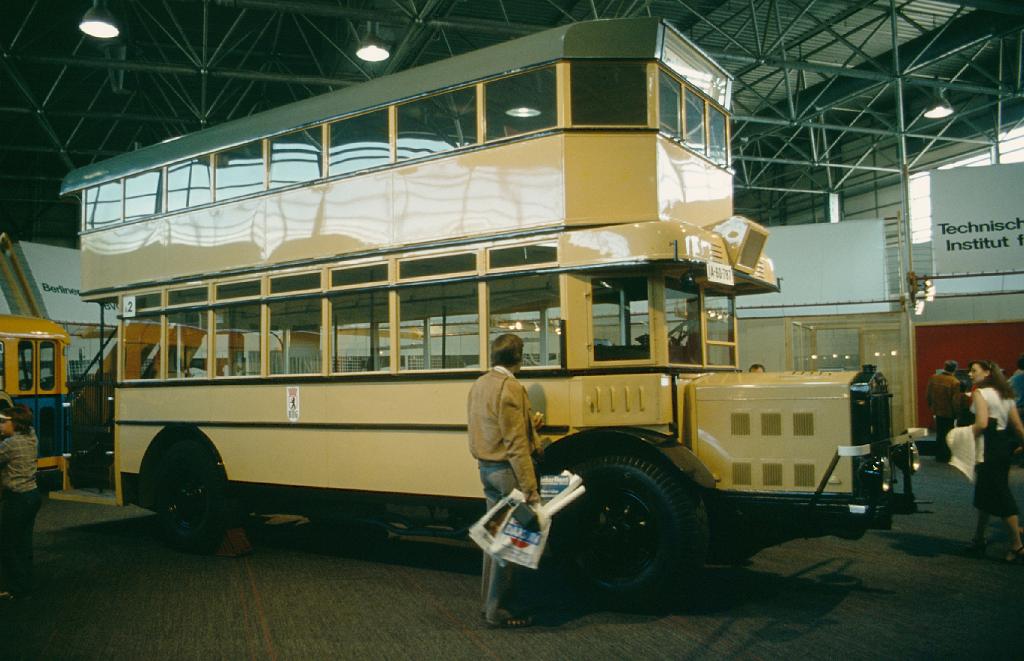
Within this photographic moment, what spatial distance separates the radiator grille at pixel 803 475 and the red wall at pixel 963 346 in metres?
14.0

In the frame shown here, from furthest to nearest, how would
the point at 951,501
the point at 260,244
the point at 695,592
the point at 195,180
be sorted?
the point at 951,501
the point at 195,180
the point at 260,244
the point at 695,592

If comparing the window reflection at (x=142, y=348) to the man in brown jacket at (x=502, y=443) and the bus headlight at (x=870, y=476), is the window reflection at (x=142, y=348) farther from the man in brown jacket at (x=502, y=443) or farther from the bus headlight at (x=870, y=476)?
the bus headlight at (x=870, y=476)

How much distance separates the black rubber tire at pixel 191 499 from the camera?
757cm

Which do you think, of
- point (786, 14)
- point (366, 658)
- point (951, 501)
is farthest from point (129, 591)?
point (786, 14)

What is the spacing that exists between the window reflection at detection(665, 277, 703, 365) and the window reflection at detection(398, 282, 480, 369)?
140 centimetres

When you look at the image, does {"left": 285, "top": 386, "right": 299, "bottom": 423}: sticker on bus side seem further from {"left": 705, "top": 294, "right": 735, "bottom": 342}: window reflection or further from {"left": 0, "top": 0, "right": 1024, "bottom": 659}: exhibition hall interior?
{"left": 705, "top": 294, "right": 735, "bottom": 342}: window reflection

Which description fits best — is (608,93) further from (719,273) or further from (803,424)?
(803,424)

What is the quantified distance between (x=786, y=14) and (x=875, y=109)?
10325 millimetres

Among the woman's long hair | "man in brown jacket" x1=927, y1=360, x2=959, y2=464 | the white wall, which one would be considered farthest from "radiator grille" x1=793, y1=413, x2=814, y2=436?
the white wall

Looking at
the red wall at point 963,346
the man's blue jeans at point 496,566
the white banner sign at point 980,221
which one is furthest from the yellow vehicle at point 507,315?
the red wall at point 963,346

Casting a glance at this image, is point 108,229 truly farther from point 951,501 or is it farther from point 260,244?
point 951,501

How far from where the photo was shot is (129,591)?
6289 millimetres

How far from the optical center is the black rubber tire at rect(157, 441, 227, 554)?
7574 mm

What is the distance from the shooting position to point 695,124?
6.45 meters
